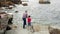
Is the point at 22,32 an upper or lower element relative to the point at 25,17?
lower

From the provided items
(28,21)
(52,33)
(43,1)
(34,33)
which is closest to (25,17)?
(28,21)

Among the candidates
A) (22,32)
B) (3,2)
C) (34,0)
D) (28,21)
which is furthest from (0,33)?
(34,0)

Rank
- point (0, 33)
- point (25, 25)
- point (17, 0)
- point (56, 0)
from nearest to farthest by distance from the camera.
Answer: point (0, 33), point (25, 25), point (17, 0), point (56, 0)

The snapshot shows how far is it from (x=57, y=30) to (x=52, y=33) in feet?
1.32

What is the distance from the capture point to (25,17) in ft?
46.1

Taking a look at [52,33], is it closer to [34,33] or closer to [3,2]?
[34,33]

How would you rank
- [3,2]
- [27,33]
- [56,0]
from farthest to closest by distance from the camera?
[56,0] < [3,2] < [27,33]

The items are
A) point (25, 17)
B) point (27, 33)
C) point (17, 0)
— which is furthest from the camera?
point (17, 0)

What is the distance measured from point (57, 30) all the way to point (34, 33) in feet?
7.53

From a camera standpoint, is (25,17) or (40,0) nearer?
(25,17)

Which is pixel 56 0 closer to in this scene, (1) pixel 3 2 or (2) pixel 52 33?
(1) pixel 3 2

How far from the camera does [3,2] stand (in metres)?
36.0

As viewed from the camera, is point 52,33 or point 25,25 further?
point 25,25

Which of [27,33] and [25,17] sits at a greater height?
[25,17]
